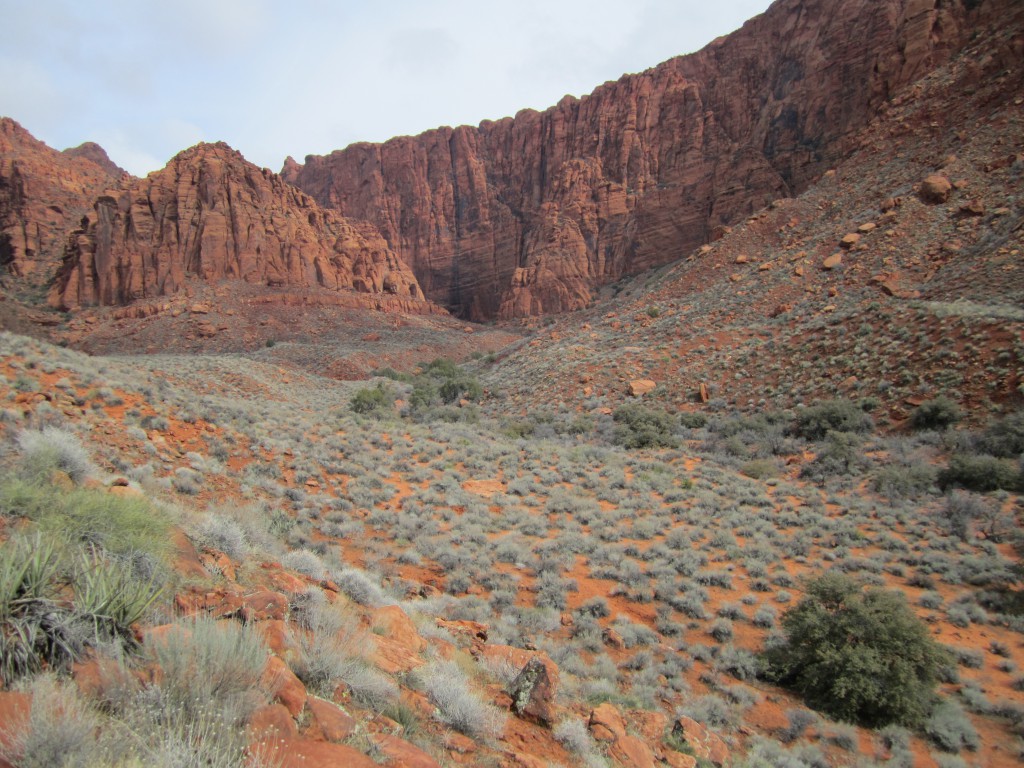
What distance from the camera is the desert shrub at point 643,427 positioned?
18.5 m

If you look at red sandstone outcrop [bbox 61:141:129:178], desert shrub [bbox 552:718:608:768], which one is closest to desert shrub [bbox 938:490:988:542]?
desert shrub [bbox 552:718:608:768]

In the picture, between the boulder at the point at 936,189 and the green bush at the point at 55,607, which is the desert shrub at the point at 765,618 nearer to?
the green bush at the point at 55,607

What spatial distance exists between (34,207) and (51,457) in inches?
3194

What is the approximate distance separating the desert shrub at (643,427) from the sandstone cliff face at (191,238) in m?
48.7

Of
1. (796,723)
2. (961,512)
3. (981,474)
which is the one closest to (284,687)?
(796,723)

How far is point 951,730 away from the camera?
562cm

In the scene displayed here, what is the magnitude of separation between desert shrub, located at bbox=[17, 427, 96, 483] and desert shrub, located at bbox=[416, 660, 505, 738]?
4701 millimetres

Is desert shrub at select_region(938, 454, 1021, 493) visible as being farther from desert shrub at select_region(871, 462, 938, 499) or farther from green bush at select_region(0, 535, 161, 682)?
green bush at select_region(0, 535, 161, 682)

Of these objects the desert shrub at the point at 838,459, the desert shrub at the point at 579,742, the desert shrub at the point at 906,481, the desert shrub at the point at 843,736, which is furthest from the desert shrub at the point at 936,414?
the desert shrub at the point at 579,742

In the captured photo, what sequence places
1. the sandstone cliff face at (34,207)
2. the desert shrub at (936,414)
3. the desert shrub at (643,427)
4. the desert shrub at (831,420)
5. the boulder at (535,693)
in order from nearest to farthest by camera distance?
the boulder at (535,693) → the desert shrub at (936,414) → the desert shrub at (831,420) → the desert shrub at (643,427) → the sandstone cliff face at (34,207)

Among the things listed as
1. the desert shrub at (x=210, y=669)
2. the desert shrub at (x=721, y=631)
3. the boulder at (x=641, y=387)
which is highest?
the boulder at (x=641, y=387)

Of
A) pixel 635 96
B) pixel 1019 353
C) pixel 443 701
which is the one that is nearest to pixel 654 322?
pixel 1019 353

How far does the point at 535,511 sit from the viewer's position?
12.4 m

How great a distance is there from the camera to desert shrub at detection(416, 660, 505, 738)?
376cm
